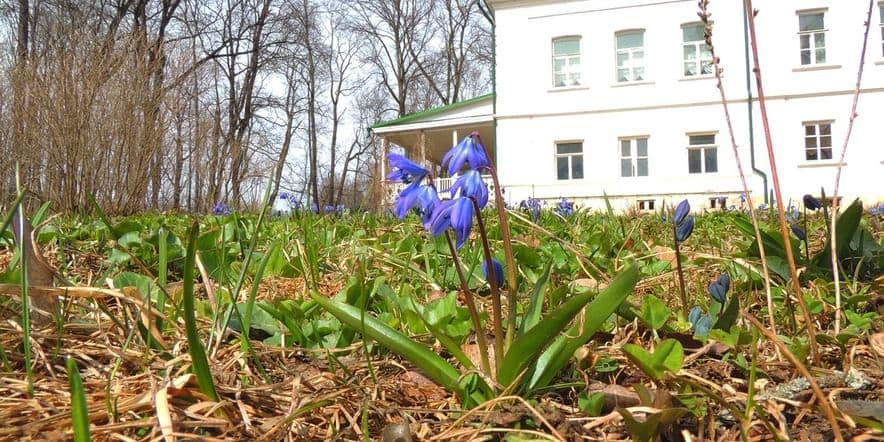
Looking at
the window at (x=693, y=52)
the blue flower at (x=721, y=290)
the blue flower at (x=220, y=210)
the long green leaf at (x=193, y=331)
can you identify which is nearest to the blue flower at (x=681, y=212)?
the blue flower at (x=721, y=290)

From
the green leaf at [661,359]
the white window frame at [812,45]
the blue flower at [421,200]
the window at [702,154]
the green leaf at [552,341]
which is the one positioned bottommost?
the green leaf at [661,359]

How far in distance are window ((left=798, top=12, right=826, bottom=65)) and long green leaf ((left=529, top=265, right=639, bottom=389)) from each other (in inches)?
621

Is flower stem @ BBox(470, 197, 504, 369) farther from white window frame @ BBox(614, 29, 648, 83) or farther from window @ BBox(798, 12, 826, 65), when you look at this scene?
window @ BBox(798, 12, 826, 65)

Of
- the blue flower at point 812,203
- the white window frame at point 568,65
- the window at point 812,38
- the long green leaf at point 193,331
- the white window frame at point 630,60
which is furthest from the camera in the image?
the white window frame at point 568,65

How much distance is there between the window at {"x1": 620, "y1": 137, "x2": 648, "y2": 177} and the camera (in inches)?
569

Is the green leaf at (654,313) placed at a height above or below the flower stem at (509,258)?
below

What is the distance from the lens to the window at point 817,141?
1359 cm

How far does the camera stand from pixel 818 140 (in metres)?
13.6

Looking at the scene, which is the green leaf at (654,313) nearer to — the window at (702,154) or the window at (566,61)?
the window at (702,154)

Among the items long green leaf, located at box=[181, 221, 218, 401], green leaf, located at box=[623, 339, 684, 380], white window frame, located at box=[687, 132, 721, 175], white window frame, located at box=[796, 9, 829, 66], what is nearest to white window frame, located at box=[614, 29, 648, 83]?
white window frame, located at box=[687, 132, 721, 175]

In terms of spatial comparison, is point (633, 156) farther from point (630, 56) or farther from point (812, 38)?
point (812, 38)

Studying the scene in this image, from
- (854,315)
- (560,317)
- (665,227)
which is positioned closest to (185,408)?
(560,317)

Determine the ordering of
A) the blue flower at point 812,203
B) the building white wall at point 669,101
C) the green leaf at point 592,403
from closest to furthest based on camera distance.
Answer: the green leaf at point 592,403
the blue flower at point 812,203
the building white wall at point 669,101

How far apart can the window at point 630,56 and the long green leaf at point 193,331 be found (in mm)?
15270
